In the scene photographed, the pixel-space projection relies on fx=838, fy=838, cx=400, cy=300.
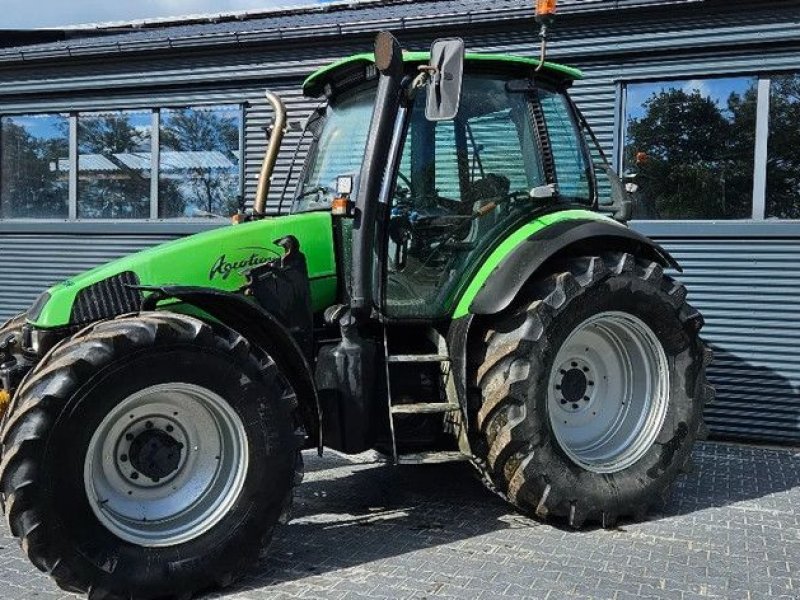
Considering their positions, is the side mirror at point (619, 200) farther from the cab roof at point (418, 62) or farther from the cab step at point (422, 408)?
the cab step at point (422, 408)

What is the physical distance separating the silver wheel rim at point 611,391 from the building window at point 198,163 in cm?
542

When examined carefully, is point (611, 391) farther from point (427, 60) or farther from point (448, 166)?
point (427, 60)

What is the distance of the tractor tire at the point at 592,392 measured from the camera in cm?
448

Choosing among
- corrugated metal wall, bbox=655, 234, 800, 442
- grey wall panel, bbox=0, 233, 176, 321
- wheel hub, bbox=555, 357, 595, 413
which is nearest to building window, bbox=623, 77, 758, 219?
corrugated metal wall, bbox=655, 234, 800, 442

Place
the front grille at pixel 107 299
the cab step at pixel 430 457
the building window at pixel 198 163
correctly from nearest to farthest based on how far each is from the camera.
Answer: the front grille at pixel 107 299
the cab step at pixel 430 457
the building window at pixel 198 163

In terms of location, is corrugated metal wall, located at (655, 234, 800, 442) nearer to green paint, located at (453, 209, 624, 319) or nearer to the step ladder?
green paint, located at (453, 209, 624, 319)

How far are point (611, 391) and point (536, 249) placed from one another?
3.76 feet

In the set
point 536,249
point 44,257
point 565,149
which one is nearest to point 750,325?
point 565,149

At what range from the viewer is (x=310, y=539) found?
14.4 feet

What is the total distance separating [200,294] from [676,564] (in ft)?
8.75

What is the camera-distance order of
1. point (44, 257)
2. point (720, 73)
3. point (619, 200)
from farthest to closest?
point (44, 257) → point (720, 73) → point (619, 200)

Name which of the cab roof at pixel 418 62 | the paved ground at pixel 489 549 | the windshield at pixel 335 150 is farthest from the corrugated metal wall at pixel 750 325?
the windshield at pixel 335 150

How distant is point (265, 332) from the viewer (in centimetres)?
421

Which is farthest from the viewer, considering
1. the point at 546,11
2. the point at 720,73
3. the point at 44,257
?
the point at 44,257
